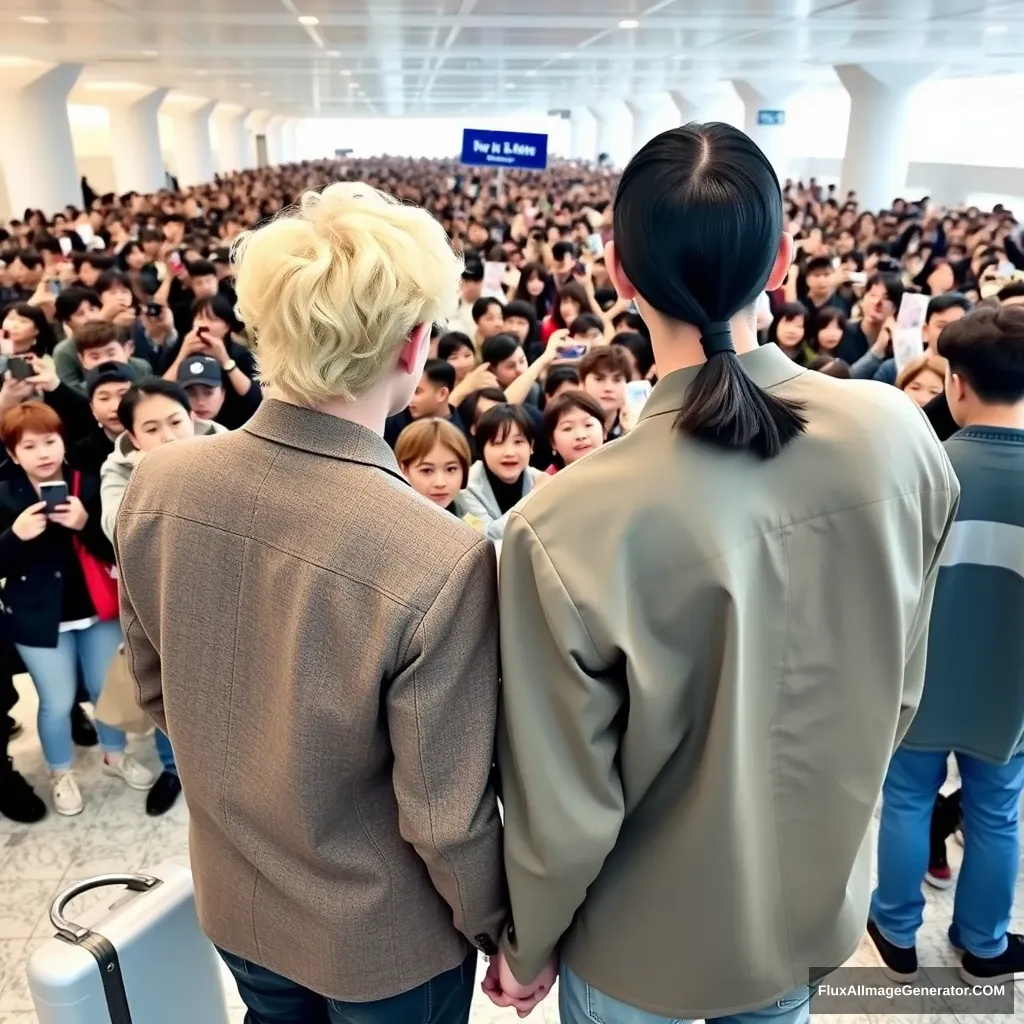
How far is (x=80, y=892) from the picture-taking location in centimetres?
179

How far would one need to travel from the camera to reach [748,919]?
1.34 metres

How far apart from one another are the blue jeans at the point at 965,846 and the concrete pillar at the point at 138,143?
67.6ft

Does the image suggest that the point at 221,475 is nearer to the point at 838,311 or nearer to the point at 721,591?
the point at 721,591

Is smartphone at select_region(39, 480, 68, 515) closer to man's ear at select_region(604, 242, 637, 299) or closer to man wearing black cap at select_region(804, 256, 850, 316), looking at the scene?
man's ear at select_region(604, 242, 637, 299)

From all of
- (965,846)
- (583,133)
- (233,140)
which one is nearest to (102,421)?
(965,846)

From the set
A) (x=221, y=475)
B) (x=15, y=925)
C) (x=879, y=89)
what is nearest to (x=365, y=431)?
(x=221, y=475)

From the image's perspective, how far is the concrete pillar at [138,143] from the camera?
19.6 metres

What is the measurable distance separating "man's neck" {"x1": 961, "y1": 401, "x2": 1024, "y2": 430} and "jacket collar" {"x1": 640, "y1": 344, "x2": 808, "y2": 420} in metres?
1.03

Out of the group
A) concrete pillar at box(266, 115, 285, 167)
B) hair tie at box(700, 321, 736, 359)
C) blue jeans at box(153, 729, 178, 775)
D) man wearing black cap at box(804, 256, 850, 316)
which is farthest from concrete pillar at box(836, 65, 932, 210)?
concrete pillar at box(266, 115, 285, 167)

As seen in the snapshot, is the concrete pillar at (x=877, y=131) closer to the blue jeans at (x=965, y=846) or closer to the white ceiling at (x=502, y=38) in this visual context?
the white ceiling at (x=502, y=38)

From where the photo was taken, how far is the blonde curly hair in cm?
116

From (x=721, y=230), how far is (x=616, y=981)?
1103 millimetres

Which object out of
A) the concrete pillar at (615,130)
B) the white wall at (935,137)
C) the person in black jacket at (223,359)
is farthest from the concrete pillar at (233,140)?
the person in black jacket at (223,359)

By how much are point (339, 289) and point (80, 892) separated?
1.34 m
